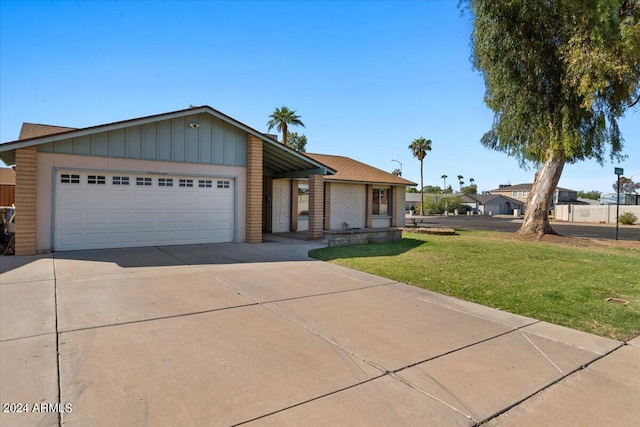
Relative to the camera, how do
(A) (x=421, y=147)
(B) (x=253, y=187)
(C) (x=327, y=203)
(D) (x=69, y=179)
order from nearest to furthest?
1. (D) (x=69, y=179)
2. (B) (x=253, y=187)
3. (C) (x=327, y=203)
4. (A) (x=421, y=147)

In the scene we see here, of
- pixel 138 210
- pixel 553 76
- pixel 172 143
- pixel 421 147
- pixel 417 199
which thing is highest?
pixel 421 147

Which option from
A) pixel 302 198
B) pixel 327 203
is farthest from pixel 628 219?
pixel 302 198

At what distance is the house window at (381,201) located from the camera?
21516 mm

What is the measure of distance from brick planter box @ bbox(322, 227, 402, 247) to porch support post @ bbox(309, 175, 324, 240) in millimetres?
547

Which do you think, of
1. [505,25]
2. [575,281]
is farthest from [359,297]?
[505,25]

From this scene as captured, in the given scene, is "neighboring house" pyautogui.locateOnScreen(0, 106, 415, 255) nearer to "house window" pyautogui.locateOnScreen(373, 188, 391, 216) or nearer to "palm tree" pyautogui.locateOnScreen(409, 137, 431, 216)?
"house window" pyautogui.locateOnScreen(373, 188, 391, 216)

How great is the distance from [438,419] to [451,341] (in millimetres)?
1687

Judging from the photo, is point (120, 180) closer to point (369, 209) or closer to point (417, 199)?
point (369, 209)

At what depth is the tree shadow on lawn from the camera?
10.6 meters

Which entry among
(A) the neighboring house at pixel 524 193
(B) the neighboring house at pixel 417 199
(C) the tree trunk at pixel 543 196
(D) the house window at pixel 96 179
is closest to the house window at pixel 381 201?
(C) the tree trunk at pixel 543 196

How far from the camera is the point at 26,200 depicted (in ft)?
31.3

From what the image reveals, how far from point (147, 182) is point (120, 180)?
29.4 inches

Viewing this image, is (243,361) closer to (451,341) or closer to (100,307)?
(451,341)

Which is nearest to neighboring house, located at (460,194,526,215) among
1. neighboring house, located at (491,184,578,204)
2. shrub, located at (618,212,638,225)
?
neighboring house, located at (491,184,578,204)
